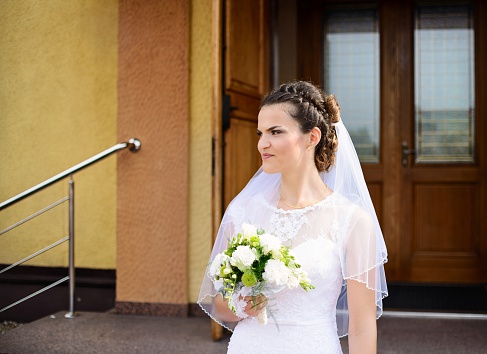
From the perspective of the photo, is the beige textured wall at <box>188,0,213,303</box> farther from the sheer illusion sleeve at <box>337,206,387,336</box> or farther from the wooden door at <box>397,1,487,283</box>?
the sheer illusion sleeve at <box>337,206,387,336</box>

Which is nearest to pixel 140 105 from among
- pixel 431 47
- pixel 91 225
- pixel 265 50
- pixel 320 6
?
pixel 265 50

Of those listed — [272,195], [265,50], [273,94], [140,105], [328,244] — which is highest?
[265,50]

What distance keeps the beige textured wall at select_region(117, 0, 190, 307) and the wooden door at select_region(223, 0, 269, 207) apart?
0.48 m

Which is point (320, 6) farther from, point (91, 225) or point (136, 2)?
point (91, 225)

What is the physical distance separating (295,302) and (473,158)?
4202 millimetres

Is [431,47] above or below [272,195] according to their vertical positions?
above

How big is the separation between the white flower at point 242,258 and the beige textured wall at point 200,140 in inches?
123

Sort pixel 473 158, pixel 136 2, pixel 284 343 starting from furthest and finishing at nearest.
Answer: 1. pixel 473 158
2. pixel 136 2
3. pixel 284 343

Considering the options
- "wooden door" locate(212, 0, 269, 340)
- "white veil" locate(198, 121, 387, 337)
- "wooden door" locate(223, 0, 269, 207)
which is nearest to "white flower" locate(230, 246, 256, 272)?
"white veil" locate(198, 121, 387, 337)

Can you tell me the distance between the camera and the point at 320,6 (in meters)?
6.08

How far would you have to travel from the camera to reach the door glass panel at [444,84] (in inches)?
230

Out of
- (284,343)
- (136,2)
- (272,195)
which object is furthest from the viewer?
(136,2)

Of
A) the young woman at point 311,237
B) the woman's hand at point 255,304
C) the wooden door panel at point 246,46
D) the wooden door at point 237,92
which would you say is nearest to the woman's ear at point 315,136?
the young woman at point 311,237

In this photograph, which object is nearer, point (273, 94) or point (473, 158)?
point (273, 94)
